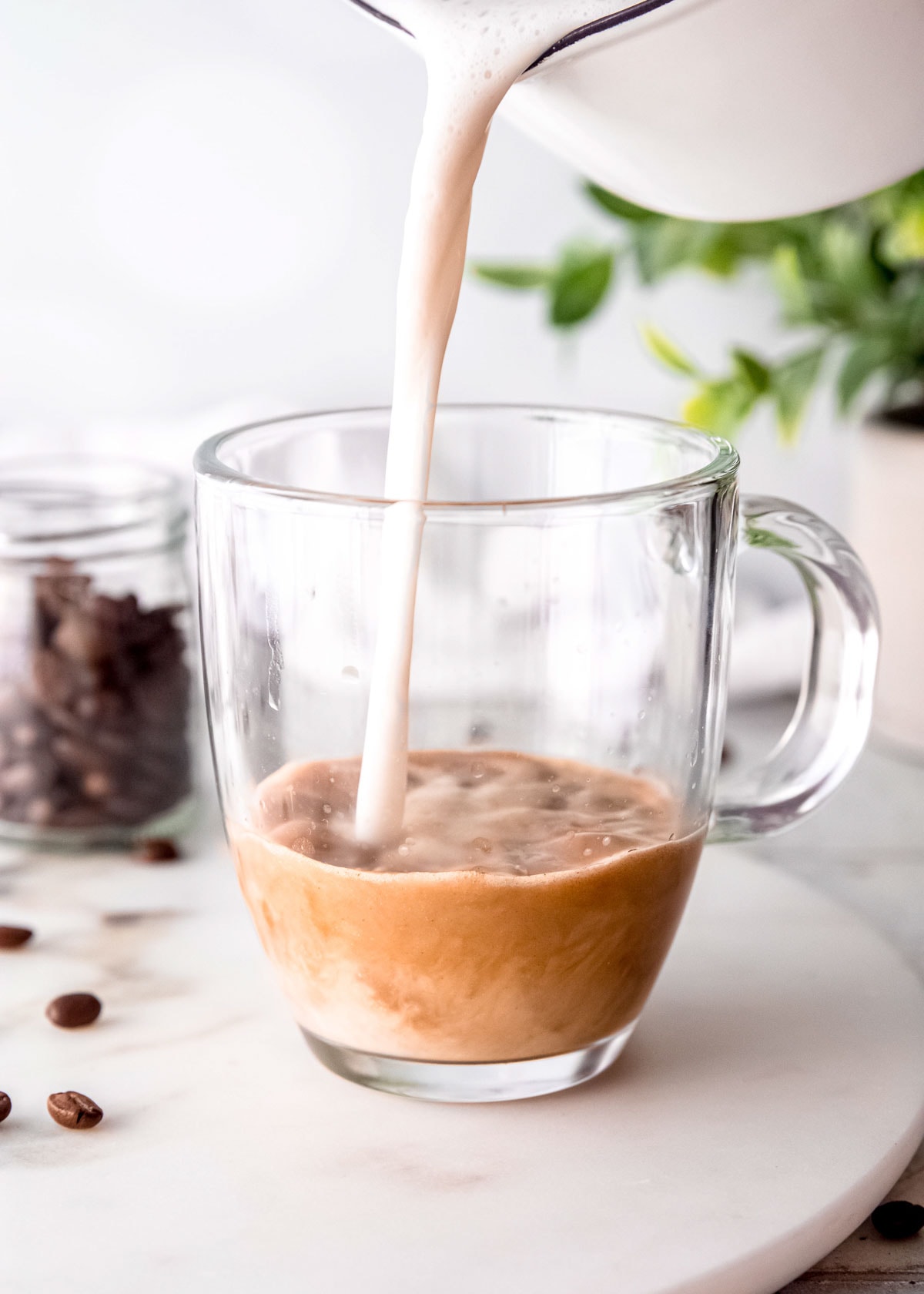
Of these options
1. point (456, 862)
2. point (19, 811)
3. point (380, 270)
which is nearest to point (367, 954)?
point (456, 862)

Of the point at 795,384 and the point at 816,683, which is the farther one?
the point at 795,384

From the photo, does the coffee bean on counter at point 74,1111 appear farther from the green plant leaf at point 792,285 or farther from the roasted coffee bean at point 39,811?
the green plant leaf at point 792,285

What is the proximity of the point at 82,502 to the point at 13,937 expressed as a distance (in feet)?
1.23

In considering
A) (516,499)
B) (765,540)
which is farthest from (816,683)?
(516,499)

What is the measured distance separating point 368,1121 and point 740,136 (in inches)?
19.9

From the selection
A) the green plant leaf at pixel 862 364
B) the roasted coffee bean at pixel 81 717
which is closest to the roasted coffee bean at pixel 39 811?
the roasted coffee bean at pixel 81 717

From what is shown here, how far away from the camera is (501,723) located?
0.74 metres

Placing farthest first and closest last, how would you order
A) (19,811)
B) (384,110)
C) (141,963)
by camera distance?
(384,110) → (19,811) → (141,963)

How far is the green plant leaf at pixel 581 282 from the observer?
125 cm

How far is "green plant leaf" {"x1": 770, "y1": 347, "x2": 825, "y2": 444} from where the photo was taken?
3.92ft

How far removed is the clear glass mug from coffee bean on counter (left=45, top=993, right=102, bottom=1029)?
117mm

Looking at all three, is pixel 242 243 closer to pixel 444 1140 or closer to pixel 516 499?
pixel 516 499

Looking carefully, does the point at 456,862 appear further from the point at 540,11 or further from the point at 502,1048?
the point at 540,11

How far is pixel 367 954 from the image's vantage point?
0.67 metres
